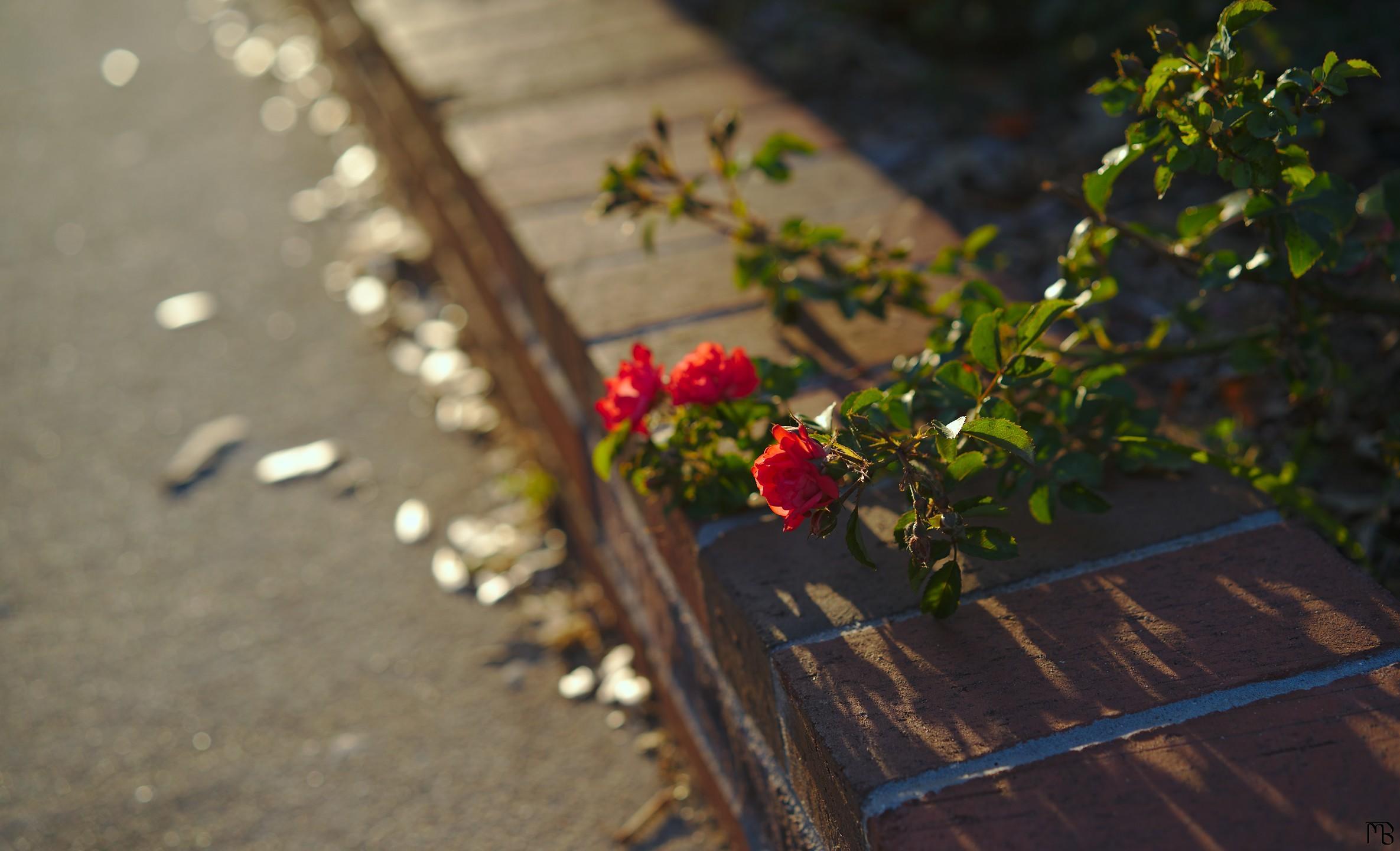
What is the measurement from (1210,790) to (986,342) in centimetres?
42

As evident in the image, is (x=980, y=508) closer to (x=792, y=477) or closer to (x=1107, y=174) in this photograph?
(x=792, y=477)

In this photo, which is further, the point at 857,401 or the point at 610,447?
the point at 610,447

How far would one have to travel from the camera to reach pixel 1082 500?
44.9 inches

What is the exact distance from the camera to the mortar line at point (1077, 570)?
3.70ft

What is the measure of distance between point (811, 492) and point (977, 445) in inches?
7.9

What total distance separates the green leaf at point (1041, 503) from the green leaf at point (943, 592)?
0.42 ft

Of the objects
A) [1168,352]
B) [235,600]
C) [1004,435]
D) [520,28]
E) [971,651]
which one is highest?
[1004,435]

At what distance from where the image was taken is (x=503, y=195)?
2.16 m

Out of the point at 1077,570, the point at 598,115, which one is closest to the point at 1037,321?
the point at 1077,570

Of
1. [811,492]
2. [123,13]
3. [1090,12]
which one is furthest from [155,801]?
[123,13]

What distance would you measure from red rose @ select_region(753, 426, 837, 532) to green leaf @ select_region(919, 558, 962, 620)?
14 centimetres

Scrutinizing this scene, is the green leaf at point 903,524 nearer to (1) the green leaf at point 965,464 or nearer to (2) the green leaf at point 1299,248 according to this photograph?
(1) the green leaf at point 965,464

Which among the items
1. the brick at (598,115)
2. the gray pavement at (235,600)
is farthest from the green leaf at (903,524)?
the brick at (598,115)

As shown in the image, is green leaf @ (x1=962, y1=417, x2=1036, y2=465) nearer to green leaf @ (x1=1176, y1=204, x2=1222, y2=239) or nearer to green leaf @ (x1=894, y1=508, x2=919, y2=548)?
green leaf @ (x1=894, y1=508, x2=919, y2=548)
